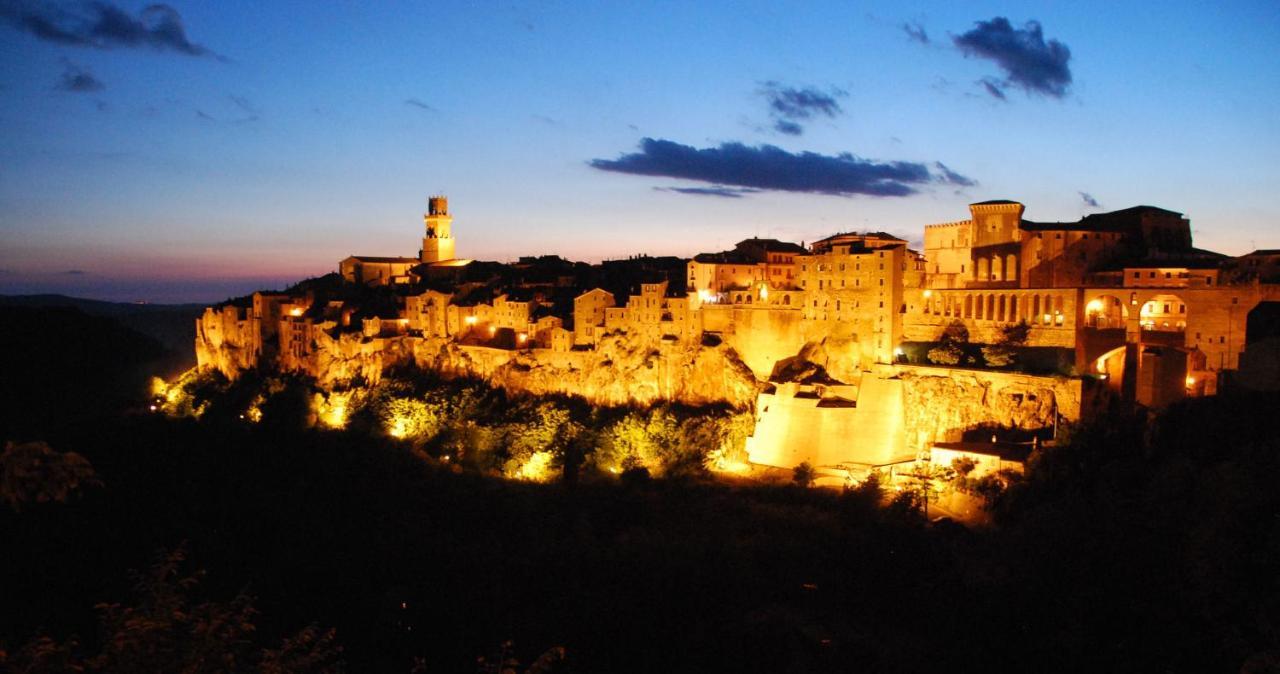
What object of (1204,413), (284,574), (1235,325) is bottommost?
(284,574)

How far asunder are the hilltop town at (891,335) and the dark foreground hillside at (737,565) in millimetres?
1969

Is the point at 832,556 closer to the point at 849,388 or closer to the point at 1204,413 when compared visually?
the point at 849,388

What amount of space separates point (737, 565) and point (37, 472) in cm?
2087

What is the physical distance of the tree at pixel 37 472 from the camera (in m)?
5.20

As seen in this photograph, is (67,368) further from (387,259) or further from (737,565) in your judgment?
(737,565)

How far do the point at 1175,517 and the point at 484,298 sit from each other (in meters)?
31.7

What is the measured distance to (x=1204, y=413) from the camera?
80.5 ft

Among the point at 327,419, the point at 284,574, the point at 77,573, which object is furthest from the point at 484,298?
the point at 77,573

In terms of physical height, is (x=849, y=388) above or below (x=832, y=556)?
above

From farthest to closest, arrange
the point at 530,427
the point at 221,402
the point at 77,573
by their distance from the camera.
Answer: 1. the point at 221,402
2. the point at 530,427
3. the point at 77,573

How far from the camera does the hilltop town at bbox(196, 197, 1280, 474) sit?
2620 centimetres

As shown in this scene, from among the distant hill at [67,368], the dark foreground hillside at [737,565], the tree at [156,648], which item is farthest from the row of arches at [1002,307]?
the distant hill at [67,368]

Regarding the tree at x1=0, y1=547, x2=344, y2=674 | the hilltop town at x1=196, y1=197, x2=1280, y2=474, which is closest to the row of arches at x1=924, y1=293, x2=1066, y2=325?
the hilltop town at x1=196, y1=197, x2=1280, y2=474

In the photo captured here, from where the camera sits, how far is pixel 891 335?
30.2 meters
